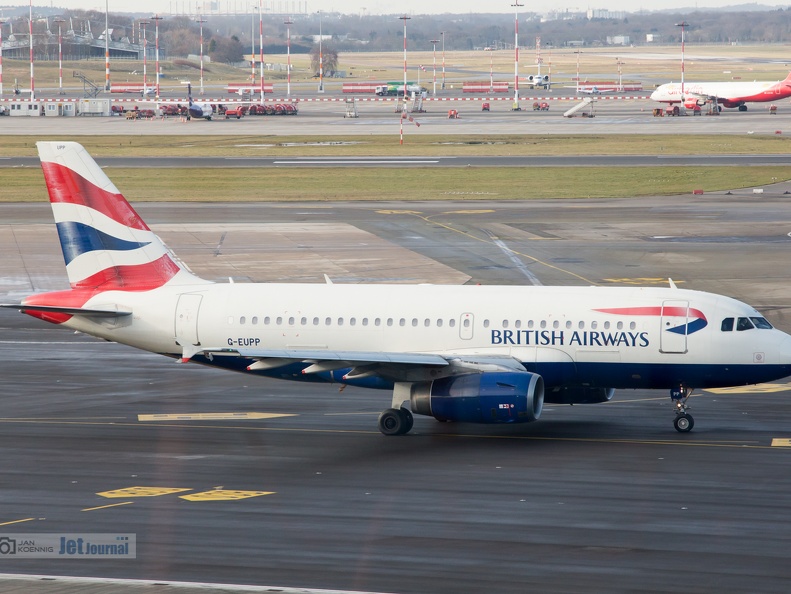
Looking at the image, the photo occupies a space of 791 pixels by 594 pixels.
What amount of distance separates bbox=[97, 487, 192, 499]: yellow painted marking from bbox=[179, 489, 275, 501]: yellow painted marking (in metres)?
0.57

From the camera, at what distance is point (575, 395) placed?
33.3 metres

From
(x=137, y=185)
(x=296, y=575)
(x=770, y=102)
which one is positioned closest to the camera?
(x=296, y=575)

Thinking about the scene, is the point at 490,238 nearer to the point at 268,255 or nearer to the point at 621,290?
the point at 268,255

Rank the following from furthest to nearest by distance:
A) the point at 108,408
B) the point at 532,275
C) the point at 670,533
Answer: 1. the point at 532,275
2. the point at 108,408
3. the point at 670,533

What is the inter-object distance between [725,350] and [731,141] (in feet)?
323

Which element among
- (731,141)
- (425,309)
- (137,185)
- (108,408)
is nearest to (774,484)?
(425,309)

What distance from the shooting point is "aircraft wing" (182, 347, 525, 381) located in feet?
98.3

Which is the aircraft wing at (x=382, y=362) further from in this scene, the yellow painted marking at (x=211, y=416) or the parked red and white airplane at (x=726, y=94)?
the parked red and white airplane at (x=726, y=94)

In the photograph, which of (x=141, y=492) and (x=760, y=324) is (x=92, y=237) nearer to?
(x=141, y=492)

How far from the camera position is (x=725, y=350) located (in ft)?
104

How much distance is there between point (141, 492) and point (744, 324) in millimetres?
16907

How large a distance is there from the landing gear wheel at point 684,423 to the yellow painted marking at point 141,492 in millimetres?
14014

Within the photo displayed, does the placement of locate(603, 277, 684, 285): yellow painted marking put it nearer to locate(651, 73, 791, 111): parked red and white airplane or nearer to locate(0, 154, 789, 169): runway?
locate(0, 154, 789, 169): runway

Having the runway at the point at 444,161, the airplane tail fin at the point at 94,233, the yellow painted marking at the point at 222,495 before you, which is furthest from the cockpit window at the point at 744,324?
the runway at the point at 444,161
